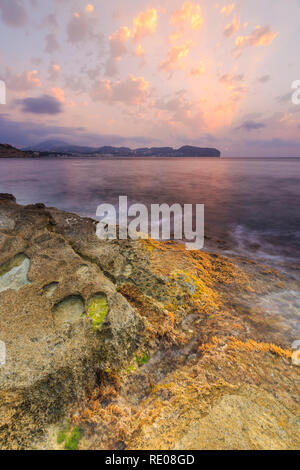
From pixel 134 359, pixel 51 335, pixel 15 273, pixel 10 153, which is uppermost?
pixel 10 153

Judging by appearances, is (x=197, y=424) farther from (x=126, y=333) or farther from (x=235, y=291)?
(x=235, y=291)

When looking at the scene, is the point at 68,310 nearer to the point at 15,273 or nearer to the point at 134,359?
the point at 134,359

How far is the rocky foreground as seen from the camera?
219 cm

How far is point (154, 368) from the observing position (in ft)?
9.75

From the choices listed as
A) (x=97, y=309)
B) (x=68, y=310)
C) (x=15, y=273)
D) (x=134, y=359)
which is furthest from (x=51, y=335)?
(x=15, y=273)

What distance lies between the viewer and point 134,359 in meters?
3.01

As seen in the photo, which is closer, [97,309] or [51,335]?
[51,335]

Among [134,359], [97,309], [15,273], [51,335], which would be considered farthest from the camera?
[15,273]

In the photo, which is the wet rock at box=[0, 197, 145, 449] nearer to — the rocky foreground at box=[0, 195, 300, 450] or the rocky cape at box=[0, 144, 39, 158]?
the rocky foreground at box=[0, 195, 300, 450]

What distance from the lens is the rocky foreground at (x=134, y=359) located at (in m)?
2.19

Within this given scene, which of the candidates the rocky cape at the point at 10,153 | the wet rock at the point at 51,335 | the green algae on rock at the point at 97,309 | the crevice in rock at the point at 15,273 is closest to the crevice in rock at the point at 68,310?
the wet rock at the point at 51,335

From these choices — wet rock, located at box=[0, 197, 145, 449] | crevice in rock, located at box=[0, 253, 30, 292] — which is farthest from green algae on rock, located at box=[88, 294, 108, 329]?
crevice in rock, located at box=[0, 253, 30, 292]

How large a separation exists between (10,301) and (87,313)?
123 centimetres

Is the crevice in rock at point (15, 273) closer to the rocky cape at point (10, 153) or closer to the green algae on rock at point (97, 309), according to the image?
the green algae on rock at point (97, 309)
